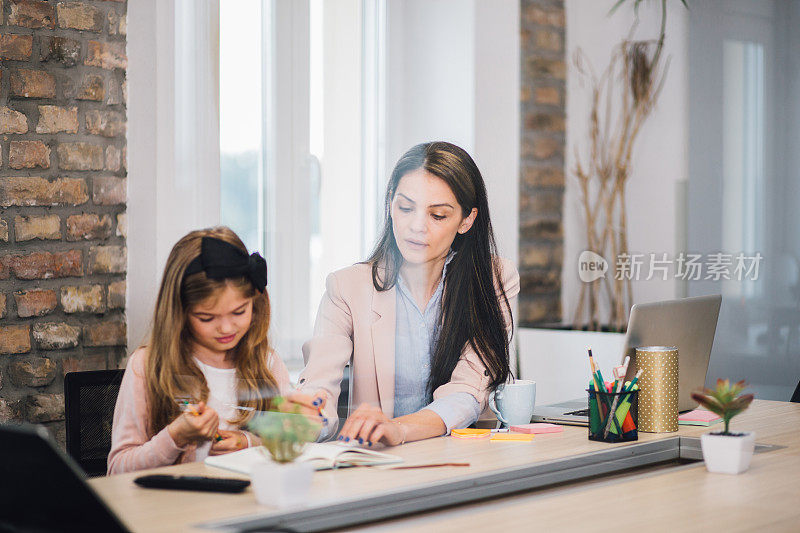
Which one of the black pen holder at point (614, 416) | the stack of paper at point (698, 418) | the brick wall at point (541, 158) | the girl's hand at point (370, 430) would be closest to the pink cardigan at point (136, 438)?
the girl's hand at point (370, 430)

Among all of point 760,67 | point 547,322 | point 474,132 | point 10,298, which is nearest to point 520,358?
point 547,322

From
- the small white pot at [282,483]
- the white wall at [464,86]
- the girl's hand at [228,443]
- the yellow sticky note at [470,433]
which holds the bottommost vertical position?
the girl's hand at [228,443]

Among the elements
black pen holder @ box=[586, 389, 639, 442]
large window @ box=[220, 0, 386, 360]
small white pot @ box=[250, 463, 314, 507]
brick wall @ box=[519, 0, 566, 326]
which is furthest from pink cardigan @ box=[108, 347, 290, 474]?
brick wall @ box=[519, 0, 566, 326]

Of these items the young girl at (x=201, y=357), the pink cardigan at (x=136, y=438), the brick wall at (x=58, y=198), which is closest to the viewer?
the pink cardigan at (x=136, y=438)

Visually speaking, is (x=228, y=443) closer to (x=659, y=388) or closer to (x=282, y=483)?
(x=282, y=483)

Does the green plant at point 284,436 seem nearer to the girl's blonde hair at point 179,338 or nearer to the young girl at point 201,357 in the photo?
the young girl at point 201,357

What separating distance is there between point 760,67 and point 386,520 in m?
2.47

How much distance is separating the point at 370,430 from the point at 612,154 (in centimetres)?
221

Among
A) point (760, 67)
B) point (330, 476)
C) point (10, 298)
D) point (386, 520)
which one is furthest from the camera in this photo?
point (760, 67)

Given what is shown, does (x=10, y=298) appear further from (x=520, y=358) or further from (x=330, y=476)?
(x=520, y=358)

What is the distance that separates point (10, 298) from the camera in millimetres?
2201

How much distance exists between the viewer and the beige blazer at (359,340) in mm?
2289

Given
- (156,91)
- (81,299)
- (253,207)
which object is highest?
(156,91)

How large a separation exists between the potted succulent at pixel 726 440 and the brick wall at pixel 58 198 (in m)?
1.46
